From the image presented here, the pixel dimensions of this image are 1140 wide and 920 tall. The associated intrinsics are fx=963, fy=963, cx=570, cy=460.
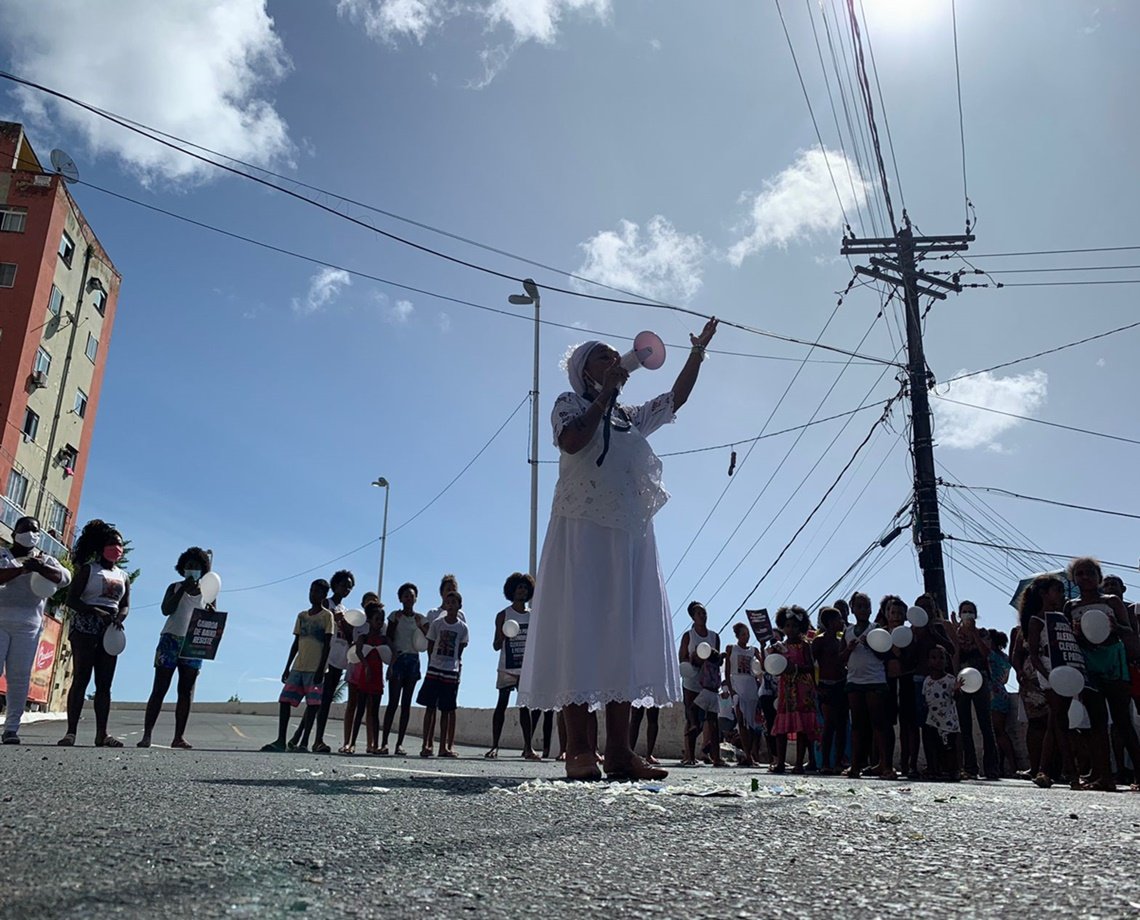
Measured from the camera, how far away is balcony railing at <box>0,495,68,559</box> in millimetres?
28486

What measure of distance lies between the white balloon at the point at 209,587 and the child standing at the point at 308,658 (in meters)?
1.07

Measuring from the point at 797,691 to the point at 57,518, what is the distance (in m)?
32.5

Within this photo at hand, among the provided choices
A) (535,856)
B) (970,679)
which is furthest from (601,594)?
(970,679)

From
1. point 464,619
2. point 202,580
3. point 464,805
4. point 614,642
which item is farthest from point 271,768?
point 464,619

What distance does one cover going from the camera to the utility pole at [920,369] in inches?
685

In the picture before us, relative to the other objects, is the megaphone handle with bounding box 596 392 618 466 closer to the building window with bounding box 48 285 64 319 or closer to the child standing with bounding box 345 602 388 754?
the child standing with bounding box 345 602 388 754

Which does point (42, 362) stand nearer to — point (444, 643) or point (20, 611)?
point (444, 643)

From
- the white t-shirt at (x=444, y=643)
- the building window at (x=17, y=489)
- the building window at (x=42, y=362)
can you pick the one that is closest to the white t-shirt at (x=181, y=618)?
the white t-shirt at (x=444, y=643)

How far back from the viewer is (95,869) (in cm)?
162

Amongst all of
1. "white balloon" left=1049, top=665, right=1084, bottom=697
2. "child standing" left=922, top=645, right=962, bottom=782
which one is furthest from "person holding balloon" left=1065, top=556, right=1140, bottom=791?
"child standing" left=922, top=645, right=962, bottom=782

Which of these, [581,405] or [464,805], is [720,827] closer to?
[464,805]

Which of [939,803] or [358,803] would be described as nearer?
[358,803]

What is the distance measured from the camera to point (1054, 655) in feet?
20.7

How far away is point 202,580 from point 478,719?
13632 millimetres
